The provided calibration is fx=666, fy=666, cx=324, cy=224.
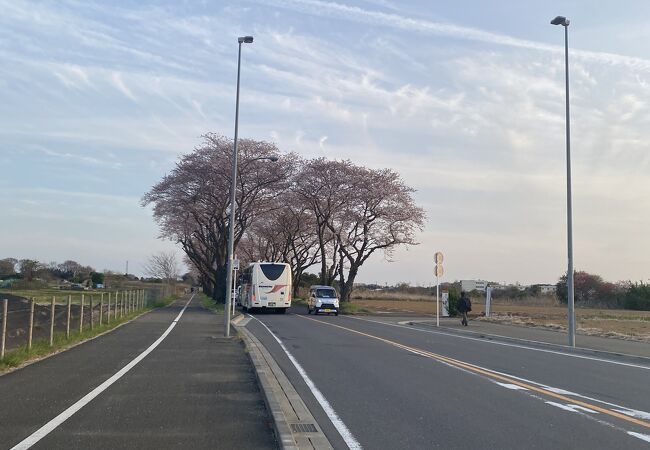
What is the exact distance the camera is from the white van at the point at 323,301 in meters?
47.4

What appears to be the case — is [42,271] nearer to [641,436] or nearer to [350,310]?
[350,310]

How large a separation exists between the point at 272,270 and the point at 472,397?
36.3 metres

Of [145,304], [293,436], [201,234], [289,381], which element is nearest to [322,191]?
[201,234]

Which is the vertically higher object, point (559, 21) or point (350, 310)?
point (559, 21)

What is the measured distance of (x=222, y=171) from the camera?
5544 cm

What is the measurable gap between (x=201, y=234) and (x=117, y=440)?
59848mm

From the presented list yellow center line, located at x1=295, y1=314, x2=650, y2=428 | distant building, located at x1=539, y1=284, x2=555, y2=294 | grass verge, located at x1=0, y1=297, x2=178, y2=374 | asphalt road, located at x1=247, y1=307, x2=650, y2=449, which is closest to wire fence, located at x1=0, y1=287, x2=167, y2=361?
grass verge, located at x1=0, y1=297, x2=178, y2=374

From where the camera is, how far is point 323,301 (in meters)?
47.4

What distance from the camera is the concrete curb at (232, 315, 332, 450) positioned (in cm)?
732

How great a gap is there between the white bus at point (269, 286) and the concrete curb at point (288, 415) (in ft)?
107

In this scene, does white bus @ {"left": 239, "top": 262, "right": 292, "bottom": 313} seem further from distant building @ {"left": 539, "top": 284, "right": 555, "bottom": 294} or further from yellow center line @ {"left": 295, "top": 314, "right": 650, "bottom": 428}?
Answer: distant building @ {"left": 539, "top": 284, "right": 555, "bottom": 294}

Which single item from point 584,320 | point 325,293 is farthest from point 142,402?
point 584,320

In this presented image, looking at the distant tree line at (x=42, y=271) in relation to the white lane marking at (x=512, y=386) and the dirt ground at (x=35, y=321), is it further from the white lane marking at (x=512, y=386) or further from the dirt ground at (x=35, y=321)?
the white lane marking at (x=512, y=386)

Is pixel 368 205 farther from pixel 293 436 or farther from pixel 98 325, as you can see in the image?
pixel 293 436
